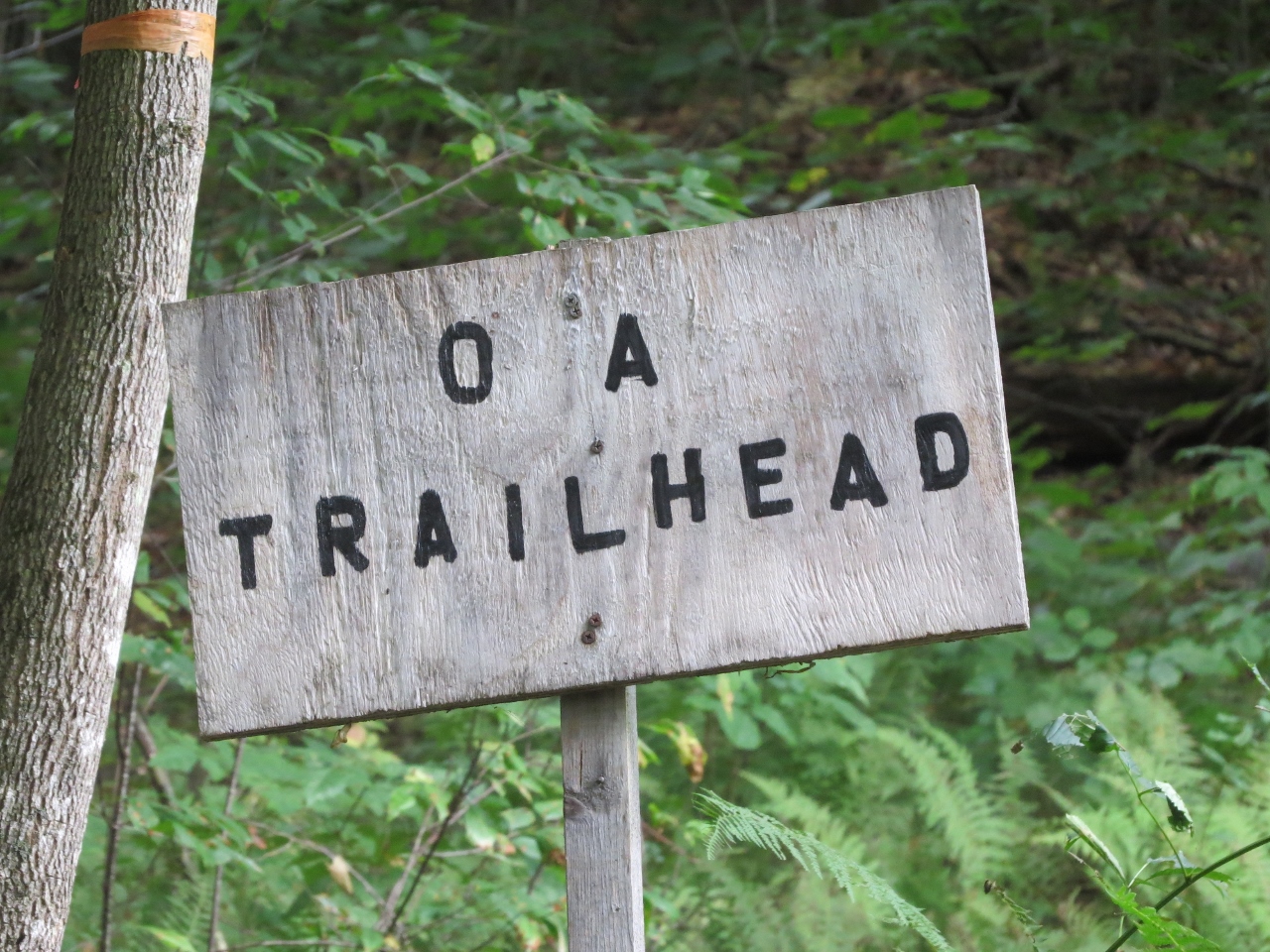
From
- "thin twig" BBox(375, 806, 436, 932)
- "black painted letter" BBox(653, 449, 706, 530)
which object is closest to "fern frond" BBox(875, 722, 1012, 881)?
"thin twig" BBox(375, 806, 436, 932)

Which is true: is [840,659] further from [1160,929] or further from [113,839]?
[113,839]

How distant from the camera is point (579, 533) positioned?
125 cm

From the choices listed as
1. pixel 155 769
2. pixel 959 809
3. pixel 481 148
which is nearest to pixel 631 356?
pixel 481 148

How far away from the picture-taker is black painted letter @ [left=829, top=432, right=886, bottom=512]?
120 cm

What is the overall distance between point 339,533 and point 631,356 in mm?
379

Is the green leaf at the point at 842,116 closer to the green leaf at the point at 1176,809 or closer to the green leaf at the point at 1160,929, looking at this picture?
the green leaf at the point at 1176,809

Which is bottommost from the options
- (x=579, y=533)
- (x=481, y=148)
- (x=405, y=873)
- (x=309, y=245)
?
(x=405, y=873)

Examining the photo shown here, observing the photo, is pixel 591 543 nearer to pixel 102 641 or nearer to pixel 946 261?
pixel 946 261

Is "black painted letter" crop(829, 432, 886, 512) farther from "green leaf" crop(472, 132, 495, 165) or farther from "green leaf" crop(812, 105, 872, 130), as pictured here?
"green leaf" crop(812, 105, 872, 130)

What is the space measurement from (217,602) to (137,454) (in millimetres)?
383

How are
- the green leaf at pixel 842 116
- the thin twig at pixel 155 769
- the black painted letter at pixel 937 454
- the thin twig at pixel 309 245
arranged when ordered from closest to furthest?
the black painted letter at pixel 937 454 < the thin twig at pixel 309 245 < the thin twig at pixel 155 769 < the green leaf at pixel 842 116

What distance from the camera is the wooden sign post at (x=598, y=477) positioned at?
120 centimetres

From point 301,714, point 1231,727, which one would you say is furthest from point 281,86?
point 1231,727

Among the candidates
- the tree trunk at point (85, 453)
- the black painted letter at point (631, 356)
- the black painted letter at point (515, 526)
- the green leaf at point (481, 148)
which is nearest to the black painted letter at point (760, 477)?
the black painted letter at point (631, 356)
